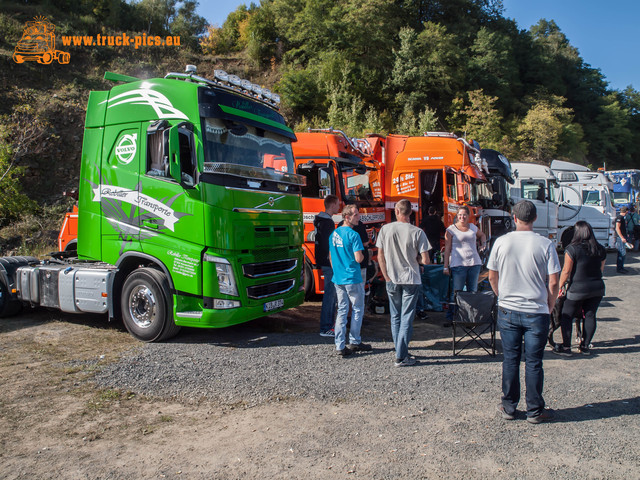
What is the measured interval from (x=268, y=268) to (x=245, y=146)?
5.71 feet

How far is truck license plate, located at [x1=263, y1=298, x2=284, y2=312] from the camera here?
6421 mm

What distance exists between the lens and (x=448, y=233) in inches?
284

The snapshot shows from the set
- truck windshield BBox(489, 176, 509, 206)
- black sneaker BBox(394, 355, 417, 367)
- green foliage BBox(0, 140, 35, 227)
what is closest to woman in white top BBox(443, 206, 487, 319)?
black sneaker BBox(394, 355, 417, 367)

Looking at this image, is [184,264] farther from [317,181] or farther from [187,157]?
[317,181]

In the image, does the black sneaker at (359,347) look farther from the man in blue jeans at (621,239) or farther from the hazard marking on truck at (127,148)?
the man in blue jeans at (621,239)

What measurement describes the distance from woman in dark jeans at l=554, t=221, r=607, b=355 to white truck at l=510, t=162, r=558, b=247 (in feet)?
33.7

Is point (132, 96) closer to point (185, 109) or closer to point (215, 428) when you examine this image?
point (185, 109)

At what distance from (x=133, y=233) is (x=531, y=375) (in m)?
5.15

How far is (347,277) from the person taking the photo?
5.77 metres

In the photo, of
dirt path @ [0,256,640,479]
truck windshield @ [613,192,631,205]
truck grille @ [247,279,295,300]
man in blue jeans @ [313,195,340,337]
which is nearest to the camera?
dirt path @ [0,256,640,479]

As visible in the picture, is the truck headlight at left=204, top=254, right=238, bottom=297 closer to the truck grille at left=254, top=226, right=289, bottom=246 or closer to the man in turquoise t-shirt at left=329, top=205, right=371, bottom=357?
the truck grille at left=254, top=226, right=289, bottom=246

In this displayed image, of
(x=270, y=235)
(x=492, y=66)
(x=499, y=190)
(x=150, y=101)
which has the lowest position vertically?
(x=270, y=235)

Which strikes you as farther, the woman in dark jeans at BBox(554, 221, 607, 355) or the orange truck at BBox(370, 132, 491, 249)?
the orange truck at BBox(370, 132, 491, 249)

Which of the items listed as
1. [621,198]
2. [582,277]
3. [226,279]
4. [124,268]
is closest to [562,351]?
[582,277]
